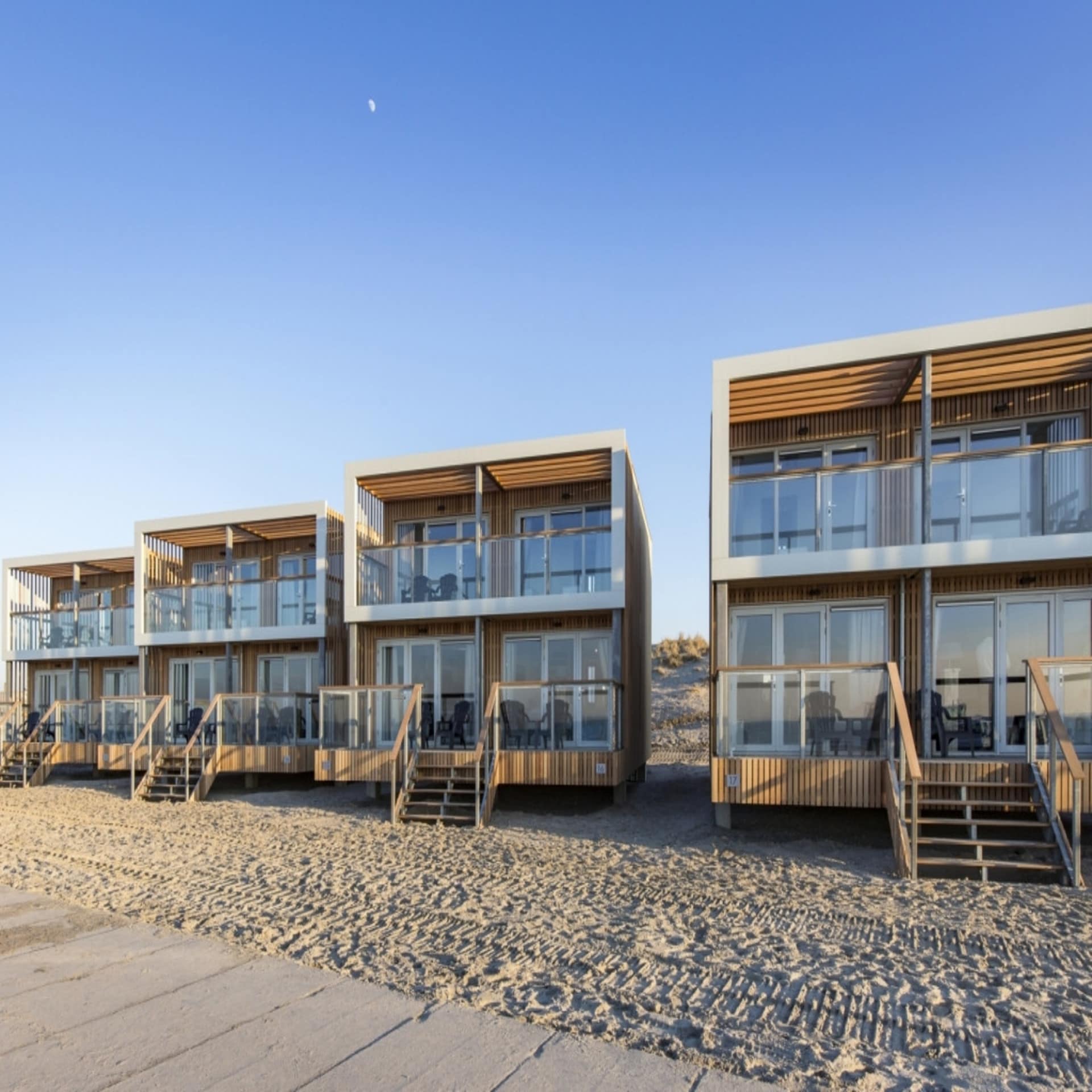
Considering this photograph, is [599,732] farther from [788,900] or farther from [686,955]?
[686,955]

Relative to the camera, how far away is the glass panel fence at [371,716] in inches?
526

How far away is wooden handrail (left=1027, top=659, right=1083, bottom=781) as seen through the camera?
26.5 feet

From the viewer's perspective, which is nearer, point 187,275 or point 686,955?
point 686,955

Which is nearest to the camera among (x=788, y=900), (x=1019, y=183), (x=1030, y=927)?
(x=1030, y=927)

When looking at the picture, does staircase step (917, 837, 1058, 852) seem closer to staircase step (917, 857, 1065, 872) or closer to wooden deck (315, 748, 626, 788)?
staircase step (917, 857, 1065, 872)

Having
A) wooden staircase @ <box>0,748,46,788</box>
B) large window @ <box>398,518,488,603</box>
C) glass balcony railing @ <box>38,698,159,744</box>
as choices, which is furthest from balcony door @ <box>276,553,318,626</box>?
wooden staircase @ <box>0,748,46,788</box>

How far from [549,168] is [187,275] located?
6.58 metres

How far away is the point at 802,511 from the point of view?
38.3ft

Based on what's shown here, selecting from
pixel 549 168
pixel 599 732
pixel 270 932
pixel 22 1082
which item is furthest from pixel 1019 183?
pixel 22 1082

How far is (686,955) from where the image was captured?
593cm

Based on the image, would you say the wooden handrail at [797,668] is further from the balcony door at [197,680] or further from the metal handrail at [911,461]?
the balcony door at [197,680]

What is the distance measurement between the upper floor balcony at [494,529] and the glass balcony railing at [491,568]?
2 cm

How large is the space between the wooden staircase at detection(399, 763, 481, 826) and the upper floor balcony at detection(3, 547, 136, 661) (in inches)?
442

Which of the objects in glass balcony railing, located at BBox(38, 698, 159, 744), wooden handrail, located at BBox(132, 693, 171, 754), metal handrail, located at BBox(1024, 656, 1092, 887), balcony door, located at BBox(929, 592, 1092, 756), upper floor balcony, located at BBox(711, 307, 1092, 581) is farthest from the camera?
glass balcony railing, located at BBox(38, 698, 159, 744)
